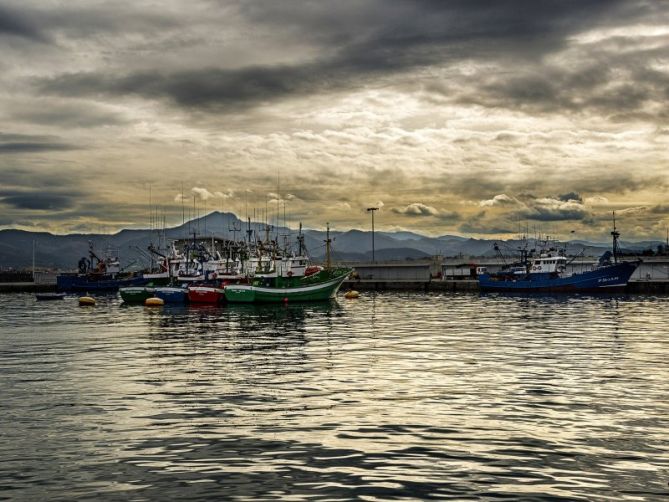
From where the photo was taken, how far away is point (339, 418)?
2327 centimetres

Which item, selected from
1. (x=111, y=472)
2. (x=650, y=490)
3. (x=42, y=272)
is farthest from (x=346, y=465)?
(x=42, y=272)

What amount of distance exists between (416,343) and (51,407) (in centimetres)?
2678

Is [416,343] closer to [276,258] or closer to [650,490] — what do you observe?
[650,490]

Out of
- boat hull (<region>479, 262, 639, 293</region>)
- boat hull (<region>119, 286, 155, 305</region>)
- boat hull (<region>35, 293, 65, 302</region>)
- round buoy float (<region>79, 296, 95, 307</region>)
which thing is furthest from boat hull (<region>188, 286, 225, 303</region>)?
boat hull (<region>479, 262, 639, 293</region>)

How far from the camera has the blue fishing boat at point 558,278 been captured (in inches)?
4771

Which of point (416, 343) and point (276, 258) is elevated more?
point (276, 258)

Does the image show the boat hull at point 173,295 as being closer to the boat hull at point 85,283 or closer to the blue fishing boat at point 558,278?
the boat hull at point 85,283

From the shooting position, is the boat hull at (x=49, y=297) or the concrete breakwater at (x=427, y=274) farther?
the concrete breakwater at (x=427, y=274)

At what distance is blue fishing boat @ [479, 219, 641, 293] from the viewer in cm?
12119

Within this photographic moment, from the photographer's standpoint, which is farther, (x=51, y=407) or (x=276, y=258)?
(x=276, y=258)

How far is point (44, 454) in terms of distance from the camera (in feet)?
62.5

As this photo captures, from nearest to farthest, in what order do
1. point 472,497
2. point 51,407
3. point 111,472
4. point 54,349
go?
1. point 472,497
2. point 111,472
3. point 51,407
4. point 54,349

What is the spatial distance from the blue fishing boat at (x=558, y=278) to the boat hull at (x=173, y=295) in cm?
5955

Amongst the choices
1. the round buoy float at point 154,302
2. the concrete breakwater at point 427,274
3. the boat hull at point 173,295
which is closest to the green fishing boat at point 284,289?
the boat hull at point 173,295
